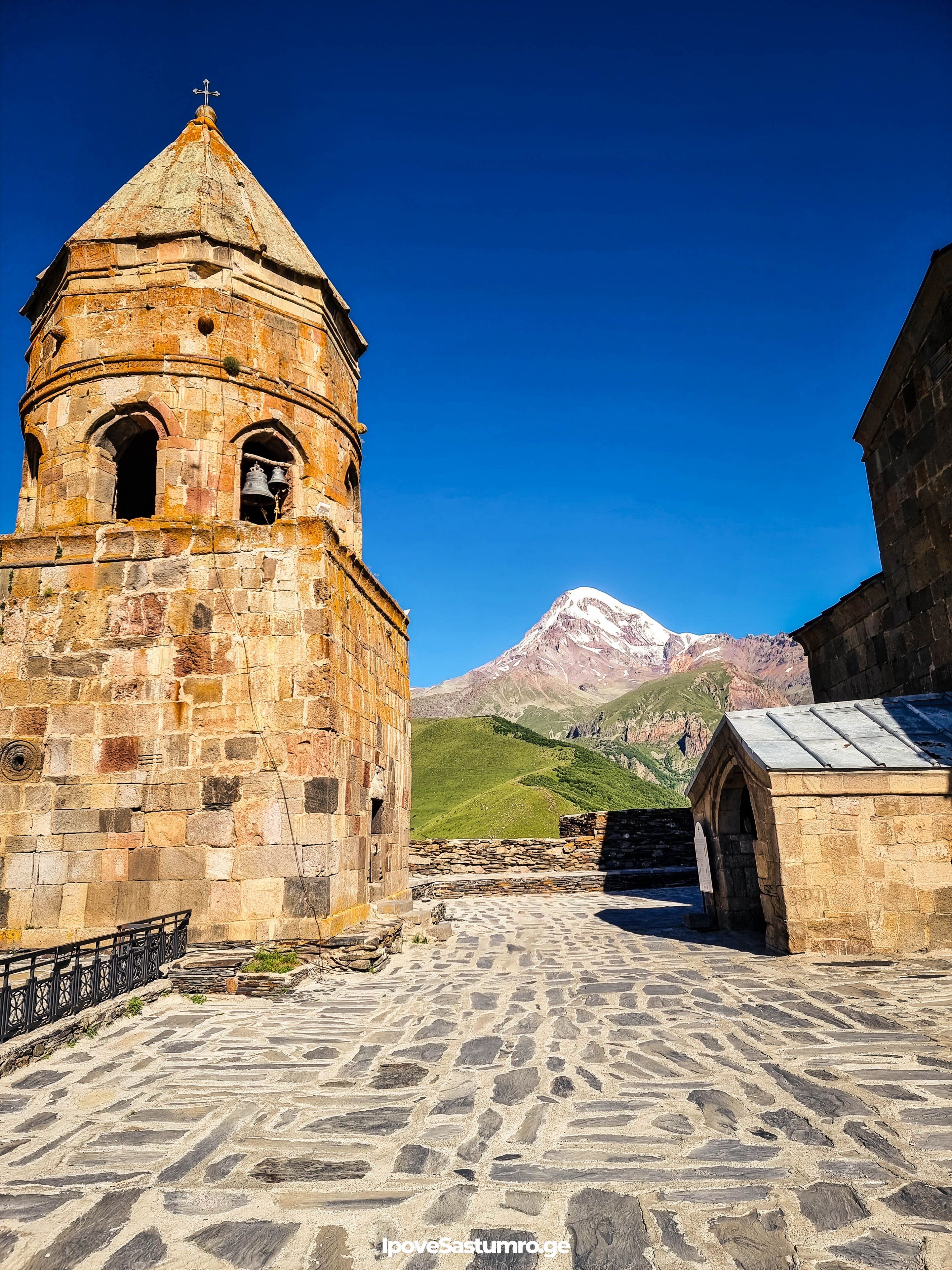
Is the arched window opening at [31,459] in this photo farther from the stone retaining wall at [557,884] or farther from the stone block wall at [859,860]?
the stone retaining wall at [557,884]

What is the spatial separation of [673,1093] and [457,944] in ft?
20.5

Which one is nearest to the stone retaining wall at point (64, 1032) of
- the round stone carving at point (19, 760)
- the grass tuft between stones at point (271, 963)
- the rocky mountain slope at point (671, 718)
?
the grass tuft between stones at point (271, 963)

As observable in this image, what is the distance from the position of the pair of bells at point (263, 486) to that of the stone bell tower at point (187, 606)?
0.03 m

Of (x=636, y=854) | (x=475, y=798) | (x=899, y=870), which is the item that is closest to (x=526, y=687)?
(x=475, y=798)

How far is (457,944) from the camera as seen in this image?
33.2 feet

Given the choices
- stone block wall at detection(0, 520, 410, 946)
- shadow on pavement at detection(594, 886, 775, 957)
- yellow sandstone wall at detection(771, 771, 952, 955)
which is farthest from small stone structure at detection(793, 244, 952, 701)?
stone block wall at detection(0, 520, 410, 946)

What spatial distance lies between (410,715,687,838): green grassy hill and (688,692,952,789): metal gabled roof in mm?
17852

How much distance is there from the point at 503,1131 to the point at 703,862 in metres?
7.31

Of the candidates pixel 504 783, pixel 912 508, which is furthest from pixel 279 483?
pixel 504 783

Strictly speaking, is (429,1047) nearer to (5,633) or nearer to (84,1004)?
(84,1004)

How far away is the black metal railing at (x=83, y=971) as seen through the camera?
16.5ft

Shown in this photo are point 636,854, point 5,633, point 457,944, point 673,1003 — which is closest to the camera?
point 673,1003

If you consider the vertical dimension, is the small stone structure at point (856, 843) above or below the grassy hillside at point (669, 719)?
below

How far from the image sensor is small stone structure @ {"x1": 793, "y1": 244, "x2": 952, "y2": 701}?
375 inches
